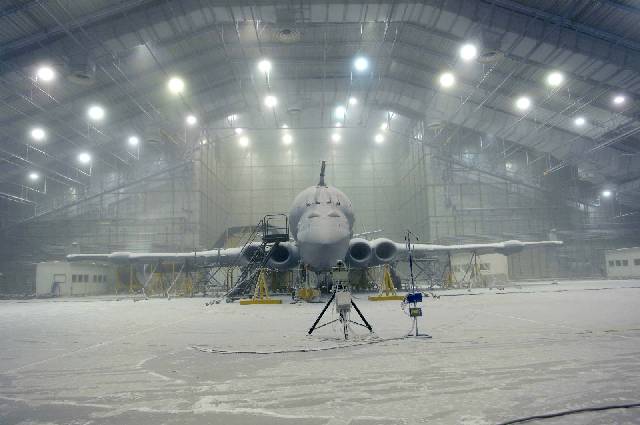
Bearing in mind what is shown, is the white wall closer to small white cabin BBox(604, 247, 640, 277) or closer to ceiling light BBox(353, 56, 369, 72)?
small white cabin BBox(604, 247, 640, 277)

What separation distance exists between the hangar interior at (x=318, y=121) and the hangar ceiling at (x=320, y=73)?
0.41 ft

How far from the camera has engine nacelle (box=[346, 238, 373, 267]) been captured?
1659 centimetres

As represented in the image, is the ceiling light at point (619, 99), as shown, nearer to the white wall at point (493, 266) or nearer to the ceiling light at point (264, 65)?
the white wall at point (493, 266)

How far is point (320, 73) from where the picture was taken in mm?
32094

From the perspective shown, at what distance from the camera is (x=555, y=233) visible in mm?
35375

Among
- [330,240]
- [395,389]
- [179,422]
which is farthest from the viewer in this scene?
[330,240]

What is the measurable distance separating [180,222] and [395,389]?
117 ft

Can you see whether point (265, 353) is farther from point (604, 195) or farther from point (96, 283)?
point (604, 195)

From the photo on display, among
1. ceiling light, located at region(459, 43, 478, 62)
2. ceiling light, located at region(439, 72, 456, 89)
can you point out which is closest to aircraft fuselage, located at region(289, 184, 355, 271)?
ceiling light, located at region(459, 43, 478, 62)

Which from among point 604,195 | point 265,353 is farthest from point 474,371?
point 604,195

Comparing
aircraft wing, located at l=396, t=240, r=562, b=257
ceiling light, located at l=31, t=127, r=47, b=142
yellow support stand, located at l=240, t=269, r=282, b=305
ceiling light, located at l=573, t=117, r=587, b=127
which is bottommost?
yellow support stand, located at l=240, t=269, r=282, b=305

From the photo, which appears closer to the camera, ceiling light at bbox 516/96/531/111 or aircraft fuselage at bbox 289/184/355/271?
aircraft fuselage at bbox 289/184/355/271

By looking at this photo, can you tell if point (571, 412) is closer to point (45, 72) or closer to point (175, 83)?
point (45, 72)

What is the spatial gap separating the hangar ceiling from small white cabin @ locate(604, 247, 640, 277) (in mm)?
4287
